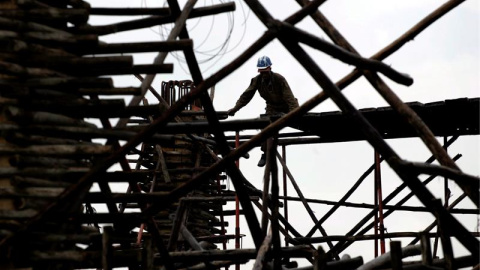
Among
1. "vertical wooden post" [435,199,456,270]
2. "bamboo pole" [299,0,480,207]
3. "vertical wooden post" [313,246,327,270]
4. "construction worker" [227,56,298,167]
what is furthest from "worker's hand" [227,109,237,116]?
"vertical wooden post" [435,199,456,270]

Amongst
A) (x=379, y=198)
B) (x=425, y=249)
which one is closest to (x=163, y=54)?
(x=425, y=249)

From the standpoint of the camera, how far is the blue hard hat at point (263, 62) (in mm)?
24297

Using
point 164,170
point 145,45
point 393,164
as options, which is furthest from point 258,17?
point 164,170

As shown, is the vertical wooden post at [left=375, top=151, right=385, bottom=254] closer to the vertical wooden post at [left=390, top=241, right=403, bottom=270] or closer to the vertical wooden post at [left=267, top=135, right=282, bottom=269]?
the vertical wooden post at [left=267, top=135, right=282, bottom=269]

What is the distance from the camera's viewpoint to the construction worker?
24094 millimetres

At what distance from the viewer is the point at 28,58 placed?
1490cm

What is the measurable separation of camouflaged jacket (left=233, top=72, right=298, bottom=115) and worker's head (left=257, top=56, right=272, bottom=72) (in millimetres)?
131

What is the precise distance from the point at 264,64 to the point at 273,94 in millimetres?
668

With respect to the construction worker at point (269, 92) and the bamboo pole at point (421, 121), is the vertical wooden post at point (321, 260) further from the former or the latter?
the construction worker at point (269, 92)

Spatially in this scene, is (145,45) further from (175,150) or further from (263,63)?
(175,150)

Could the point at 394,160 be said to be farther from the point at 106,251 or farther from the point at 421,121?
the point at 106,251

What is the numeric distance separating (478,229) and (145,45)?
9687mm

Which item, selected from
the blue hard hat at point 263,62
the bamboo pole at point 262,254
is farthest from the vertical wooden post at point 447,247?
the blue hard hat at point 263,62

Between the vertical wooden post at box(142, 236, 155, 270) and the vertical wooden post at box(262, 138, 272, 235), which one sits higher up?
the vertical wooden post at box(262, 138, 272, 235)
